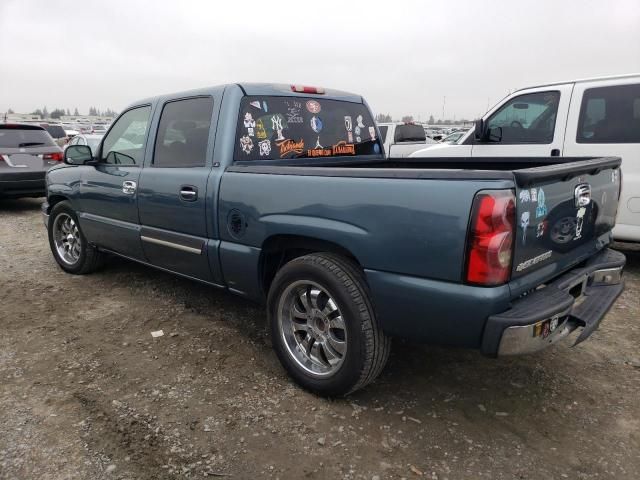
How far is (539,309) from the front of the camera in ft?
7.50

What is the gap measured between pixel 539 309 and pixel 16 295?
174 inches

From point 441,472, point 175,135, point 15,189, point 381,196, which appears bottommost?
point 441,472

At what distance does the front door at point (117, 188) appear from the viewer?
13.3 feet

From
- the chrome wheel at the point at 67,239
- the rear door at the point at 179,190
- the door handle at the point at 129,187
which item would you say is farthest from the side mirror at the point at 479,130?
the chrome wheel at the point at 67,239

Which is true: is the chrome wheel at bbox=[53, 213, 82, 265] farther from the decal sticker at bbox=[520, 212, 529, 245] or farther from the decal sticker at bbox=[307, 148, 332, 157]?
the decal sticker at bbox=[520, 212, 529, 245]

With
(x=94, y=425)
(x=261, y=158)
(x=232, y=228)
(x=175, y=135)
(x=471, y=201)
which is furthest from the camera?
(x=175, y=135)

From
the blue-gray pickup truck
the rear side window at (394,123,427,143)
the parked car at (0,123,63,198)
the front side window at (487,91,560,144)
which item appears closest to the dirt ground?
the blue-gray pickup truck

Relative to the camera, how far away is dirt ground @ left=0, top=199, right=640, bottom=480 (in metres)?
2.34

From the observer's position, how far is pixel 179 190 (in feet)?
11.5

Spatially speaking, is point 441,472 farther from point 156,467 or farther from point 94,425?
point 94,425

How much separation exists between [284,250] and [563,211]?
5.19ft

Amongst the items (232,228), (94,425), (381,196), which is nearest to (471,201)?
(381,196)

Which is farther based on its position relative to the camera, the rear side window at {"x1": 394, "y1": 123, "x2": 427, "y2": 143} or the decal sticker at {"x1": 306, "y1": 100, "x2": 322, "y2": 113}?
the rear side window at {"x1": 394, "y1": 123, "x2": 427, "y2": 143}

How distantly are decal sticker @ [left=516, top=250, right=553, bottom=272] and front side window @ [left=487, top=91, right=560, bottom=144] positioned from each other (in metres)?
3.55
